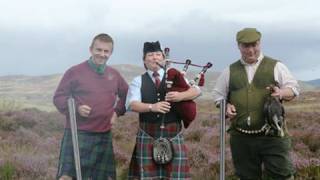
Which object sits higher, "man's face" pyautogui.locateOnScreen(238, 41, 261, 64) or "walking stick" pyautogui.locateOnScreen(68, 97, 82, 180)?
Result: "man's face" pyautogui.locateOnScreen(238, 41, 261, 64)

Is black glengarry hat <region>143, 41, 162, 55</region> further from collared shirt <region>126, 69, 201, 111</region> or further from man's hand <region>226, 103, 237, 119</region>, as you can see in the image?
man's hand <region>226, 103, 237, 119</region>

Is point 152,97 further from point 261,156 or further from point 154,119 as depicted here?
point 261,156

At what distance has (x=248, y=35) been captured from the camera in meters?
5.26

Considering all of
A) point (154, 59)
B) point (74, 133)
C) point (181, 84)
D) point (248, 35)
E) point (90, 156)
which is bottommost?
point (90, 156)

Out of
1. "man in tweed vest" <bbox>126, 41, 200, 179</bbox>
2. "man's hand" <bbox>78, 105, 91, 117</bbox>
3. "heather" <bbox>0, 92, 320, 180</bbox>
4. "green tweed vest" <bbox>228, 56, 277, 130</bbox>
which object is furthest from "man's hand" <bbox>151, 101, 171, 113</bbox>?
"heather" <bbox>0, 92, 320, 180</bbox>

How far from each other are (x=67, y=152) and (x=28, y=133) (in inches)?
241

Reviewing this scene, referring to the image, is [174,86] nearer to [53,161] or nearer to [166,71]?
[166,71]

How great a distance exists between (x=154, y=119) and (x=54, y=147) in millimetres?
4398

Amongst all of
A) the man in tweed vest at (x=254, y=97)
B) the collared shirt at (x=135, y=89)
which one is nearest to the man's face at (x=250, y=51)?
the man in tweed vest at (x=254, y=97)

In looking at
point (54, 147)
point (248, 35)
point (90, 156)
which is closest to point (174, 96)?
point (248, 35)

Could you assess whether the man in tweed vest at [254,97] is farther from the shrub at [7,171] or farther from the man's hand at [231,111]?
the shrub at [7,171]

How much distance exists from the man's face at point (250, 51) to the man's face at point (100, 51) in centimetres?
117

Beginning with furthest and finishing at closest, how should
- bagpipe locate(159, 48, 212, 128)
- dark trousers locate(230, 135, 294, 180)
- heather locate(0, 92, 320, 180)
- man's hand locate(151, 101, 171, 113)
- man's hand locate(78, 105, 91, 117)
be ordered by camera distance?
heather locate(0, 92, 320, 180)
dark trousers locate(230, 135, 294, 180)
man's hand locate(78, 105, 91, 117)
bagpipe locate(159, 48, 212, 128)
man's hand locate(151, 101, 171, 113)

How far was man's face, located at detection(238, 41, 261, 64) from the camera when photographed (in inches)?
208
